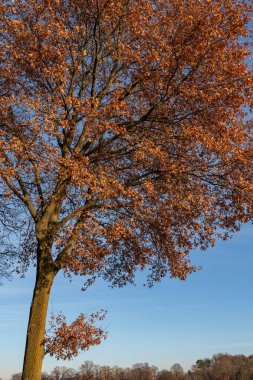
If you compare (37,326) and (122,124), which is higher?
(122,124)

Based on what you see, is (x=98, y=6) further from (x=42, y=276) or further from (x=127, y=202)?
(x=42, y=276)

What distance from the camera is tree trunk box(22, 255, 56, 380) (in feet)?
55.0

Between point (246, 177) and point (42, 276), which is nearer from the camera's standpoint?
point (42, 276)

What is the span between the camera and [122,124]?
66.8 ft

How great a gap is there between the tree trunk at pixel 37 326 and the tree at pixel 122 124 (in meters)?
0.04

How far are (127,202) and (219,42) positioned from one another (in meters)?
7.92

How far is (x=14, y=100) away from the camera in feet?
57.9

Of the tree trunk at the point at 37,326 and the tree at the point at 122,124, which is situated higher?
the tree at the point at 122,124

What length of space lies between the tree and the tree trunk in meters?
0.04

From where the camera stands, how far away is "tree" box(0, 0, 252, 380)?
17.5 meters

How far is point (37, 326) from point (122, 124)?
9479mm

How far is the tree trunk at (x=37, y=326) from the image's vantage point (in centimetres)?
1675

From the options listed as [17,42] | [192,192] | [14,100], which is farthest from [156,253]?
[17,42]

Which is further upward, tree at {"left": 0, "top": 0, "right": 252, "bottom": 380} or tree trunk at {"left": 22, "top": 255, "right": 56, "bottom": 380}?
tree at {"left": 0, "top": 0, "right": 252, "bottom": 380}
